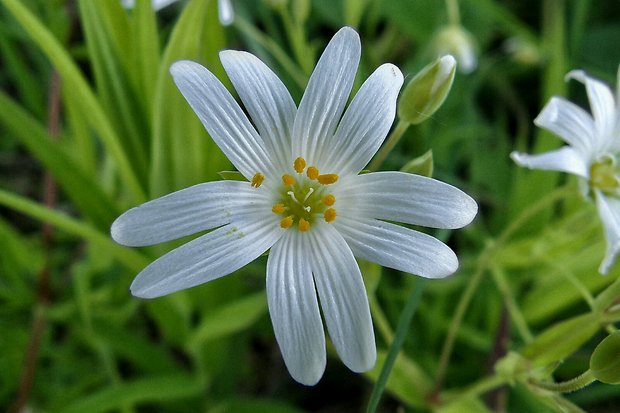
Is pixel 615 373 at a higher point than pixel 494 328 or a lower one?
lower

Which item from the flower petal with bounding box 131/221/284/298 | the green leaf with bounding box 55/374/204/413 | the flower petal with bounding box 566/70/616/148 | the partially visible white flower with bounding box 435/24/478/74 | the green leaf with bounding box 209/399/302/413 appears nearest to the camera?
the flower petal with bounding box 131/221/284/298

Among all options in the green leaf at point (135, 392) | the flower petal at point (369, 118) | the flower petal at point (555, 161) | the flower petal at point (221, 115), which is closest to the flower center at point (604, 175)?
the flower petal at point (555, 161)

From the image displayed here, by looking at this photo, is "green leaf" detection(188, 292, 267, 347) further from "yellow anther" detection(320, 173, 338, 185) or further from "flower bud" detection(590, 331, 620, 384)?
"flower bud" detection(590, 331, 620, 384)

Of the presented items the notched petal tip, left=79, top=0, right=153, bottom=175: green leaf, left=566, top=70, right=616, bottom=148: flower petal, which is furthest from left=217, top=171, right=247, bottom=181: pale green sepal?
left=566, top=70, right=616, bottom=148: flower petal

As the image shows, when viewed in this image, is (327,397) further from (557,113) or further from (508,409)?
(557,113)

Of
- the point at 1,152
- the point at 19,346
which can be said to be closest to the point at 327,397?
the point at 19,346

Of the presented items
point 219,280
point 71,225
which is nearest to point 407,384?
point 219,280
